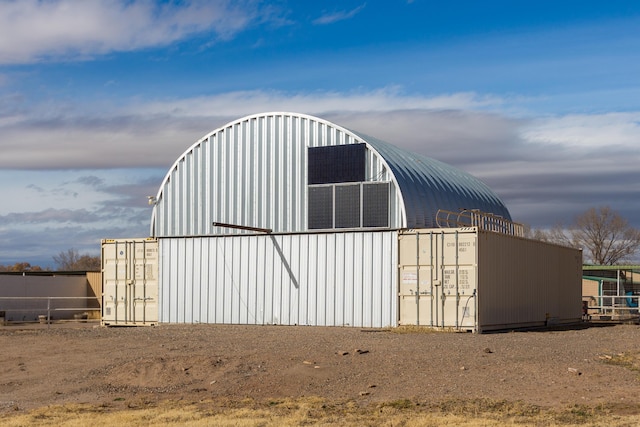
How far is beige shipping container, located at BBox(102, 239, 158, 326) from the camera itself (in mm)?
33969

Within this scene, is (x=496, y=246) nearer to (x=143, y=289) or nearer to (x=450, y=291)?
(x=450, y=291)

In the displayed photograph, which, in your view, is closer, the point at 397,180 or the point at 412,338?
the point at 412,338

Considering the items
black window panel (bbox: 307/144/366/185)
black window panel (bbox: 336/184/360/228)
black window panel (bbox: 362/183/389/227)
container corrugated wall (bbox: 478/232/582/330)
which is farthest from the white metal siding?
container corrugated wall (bbox: 478/232/582/330)

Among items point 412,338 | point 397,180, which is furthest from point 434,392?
point 397,180

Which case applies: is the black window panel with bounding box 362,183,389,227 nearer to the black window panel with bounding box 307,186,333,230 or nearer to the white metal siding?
the white metal siding

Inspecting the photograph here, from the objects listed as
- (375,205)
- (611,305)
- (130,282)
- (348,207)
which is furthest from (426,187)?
(611,305)

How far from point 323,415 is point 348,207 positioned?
17.9m

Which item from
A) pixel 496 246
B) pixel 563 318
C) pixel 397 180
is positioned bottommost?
pixel 563 318

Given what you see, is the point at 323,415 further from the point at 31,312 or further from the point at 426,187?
the point at 31,312

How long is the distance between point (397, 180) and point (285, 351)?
38.1 ft

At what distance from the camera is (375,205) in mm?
30703

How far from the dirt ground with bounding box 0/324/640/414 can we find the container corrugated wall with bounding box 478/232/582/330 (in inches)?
170

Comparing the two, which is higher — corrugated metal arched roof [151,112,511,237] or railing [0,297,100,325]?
corrugated metal arched roof [151,112,511,237]

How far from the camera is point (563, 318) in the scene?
3712 centimetres
